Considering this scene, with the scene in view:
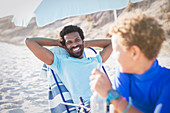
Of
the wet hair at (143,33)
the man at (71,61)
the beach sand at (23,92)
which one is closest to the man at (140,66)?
the wet hair at (143,33)

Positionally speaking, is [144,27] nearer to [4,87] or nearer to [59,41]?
[59,41]

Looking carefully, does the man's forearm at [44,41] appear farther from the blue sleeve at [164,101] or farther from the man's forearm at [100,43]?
the blue sleeve at [164,101]

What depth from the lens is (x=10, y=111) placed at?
12.2 feet

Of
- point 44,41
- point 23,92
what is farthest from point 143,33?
point 23,92

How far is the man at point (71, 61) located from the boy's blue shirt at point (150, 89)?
3.17 ft

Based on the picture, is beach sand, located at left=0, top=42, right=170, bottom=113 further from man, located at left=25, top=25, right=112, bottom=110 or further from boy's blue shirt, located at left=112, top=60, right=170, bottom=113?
boy's blue shirt, located at left=112, top=60, right=170, bottom=113

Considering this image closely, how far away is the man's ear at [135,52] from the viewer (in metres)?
1.10

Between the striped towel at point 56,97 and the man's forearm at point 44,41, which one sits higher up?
the man's forearm at point 44,41

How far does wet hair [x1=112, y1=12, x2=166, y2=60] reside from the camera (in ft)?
3.53

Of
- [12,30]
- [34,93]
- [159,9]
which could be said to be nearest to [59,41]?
[34,93]

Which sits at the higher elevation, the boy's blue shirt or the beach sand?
the boy's blue shirt

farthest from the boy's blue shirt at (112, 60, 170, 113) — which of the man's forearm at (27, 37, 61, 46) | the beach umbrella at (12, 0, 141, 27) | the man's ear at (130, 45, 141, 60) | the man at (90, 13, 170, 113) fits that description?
the beach umbrella at (12, 0, 141, 27)

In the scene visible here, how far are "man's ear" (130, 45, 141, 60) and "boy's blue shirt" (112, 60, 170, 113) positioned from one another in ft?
0.47

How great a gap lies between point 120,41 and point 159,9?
41.4 ft
